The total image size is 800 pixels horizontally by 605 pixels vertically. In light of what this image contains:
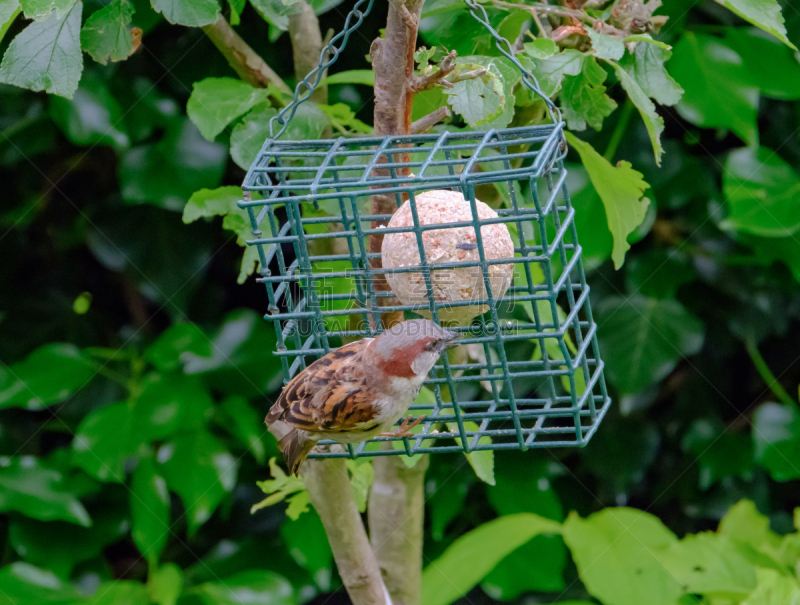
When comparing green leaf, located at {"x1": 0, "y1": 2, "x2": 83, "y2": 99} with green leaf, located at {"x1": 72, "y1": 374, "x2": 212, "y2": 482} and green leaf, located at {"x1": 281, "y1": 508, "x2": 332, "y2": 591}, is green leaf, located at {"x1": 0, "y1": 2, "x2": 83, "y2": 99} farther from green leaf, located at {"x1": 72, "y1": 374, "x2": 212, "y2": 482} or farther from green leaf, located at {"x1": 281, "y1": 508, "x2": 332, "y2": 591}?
green leaf, located at {"x1": 281, "y1": 508, "x2": 332, "y2": 591}

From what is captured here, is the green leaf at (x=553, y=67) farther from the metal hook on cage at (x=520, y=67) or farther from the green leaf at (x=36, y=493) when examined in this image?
the green leaf at (x=36, y=493)

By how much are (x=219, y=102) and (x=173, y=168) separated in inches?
18.0

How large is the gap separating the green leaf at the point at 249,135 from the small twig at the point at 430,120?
11.3 inches

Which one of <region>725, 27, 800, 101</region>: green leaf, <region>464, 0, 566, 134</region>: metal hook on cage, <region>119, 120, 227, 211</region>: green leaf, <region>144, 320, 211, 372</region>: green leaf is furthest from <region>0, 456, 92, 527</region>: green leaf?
<region>725, 27, 800, 101</region>: green leaf

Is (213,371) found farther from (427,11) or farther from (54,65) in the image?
(427,11)

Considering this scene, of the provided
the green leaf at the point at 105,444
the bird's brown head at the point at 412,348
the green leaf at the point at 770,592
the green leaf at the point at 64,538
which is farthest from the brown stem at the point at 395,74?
the green leaf at the point at 64,538

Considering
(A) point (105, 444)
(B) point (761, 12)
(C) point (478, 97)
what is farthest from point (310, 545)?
(B) point (761, 12)

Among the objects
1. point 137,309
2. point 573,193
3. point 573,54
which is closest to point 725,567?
point 573,193

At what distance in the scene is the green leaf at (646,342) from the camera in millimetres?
1784

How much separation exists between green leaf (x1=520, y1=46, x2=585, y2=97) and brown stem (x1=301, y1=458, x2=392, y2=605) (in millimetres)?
703

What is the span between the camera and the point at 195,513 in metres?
1.68

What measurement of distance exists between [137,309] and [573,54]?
1395mm

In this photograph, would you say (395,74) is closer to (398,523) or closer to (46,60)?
(46,60)

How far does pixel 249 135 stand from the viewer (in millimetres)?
1299
